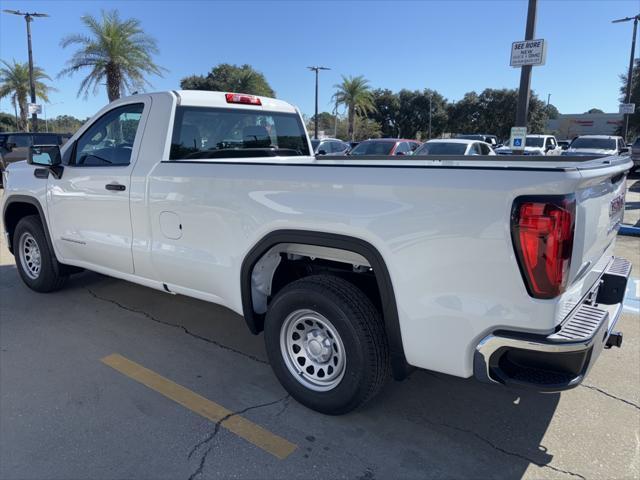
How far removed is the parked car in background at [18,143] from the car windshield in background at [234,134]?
1235cm

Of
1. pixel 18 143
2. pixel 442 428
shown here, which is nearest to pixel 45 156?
pixel 442 428

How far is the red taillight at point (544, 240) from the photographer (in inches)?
83.2

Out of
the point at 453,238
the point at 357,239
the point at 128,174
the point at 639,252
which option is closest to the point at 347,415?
the point at 357,239

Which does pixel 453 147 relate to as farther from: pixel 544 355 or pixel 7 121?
pixel 7 121

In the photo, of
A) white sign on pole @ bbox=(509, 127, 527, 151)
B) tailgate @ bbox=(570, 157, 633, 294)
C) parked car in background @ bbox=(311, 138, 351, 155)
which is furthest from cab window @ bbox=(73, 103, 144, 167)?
parked car in background @ bbox=(311, 138, 351, 155)

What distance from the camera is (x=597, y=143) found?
19.0 m

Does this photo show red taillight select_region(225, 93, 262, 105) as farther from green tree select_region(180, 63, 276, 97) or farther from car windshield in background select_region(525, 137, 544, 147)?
green tree select_region(180, 63, 276, 97)

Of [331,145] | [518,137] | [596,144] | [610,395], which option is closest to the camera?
[610,395]

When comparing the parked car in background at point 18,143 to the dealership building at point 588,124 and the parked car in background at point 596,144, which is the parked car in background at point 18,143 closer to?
the parked car in background at point 596,144

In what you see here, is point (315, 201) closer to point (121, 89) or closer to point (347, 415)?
point (347, 415)

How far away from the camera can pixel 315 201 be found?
278 cm

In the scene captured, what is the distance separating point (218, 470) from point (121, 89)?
891 inches

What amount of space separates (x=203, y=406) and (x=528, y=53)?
892 centimetres

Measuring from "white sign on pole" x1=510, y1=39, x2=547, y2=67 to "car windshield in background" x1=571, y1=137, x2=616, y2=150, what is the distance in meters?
11.4
